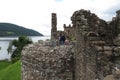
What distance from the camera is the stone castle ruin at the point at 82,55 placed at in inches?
627

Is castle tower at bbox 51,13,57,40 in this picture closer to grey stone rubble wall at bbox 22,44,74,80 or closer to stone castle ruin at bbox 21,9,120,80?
stone castle ruin at bbox 21,9,120,80

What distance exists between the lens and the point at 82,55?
18.7 m

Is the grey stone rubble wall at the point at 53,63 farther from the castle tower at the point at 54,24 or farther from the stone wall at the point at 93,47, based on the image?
the castle tower at the point at 54,24

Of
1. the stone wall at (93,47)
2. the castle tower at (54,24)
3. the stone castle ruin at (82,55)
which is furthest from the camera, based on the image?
the castle tower at (54,24)

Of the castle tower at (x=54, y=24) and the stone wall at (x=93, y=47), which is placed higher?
the castle tower at (x=54, y=24)

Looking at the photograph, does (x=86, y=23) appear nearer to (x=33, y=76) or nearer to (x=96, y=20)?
(x=96, y=20)

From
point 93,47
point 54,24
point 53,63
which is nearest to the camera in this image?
point 93,47

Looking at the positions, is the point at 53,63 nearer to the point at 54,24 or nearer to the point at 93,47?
the point at 93,47

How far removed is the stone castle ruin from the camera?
15.9 metres

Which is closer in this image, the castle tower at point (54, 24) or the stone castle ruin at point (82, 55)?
the stone castle ruin at point (82, 55)

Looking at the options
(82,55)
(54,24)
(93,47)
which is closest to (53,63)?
(82,55)

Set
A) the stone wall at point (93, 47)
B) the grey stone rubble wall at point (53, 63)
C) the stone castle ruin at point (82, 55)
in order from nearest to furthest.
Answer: the stone wall at point (93, 47) → the stone castle ruin at point (82, 55) → the grey stone rubble wall at point (53, 63)

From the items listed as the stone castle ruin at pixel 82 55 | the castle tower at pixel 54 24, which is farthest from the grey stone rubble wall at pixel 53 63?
the castle tower at pixel 54 24

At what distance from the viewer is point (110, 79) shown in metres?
10.1
